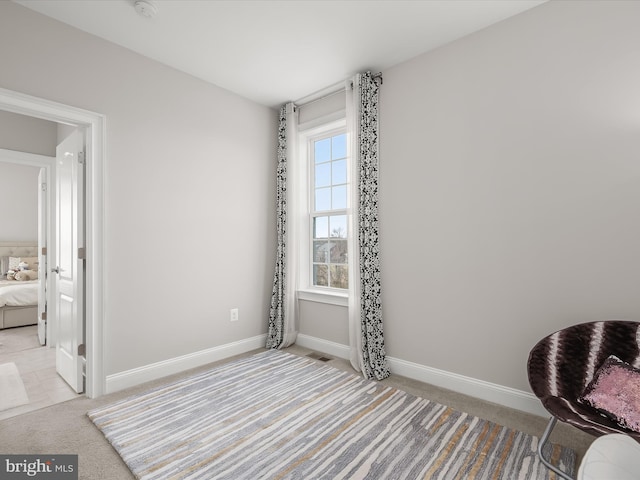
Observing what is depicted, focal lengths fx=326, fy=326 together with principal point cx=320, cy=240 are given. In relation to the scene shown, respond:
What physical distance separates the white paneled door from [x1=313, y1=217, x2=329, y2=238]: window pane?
222cm

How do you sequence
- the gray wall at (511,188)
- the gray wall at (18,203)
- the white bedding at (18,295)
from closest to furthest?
1. the gray wall at (511,188)
2. the white bedding at (18,295)
3. the gray wall at (18,203)

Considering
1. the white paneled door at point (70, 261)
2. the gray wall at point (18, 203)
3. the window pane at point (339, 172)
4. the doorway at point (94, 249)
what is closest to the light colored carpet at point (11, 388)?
the white paneled door at point (70, 261)

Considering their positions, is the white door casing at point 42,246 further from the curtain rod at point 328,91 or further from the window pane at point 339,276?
the window pane at point 339,276

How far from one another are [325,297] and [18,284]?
473cm

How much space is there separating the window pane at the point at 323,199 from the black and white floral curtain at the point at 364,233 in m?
0.59

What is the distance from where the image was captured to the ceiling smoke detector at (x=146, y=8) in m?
2.17

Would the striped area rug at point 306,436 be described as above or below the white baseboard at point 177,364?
below

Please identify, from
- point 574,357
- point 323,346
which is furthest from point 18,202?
point 574,357

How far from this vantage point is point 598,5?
2008 millimetres

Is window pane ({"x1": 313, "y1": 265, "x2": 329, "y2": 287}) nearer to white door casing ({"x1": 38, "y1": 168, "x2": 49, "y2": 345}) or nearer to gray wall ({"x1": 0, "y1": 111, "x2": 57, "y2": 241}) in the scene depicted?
white door casing ({"x1": 38, "y1": 168, "x2": 49, "y2": 345})

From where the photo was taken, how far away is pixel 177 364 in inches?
118

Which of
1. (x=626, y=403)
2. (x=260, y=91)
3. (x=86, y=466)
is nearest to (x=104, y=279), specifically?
(x=86, y=466)

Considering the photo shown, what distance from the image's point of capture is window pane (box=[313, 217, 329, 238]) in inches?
146

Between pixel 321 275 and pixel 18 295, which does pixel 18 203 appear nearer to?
pixel 18 295
